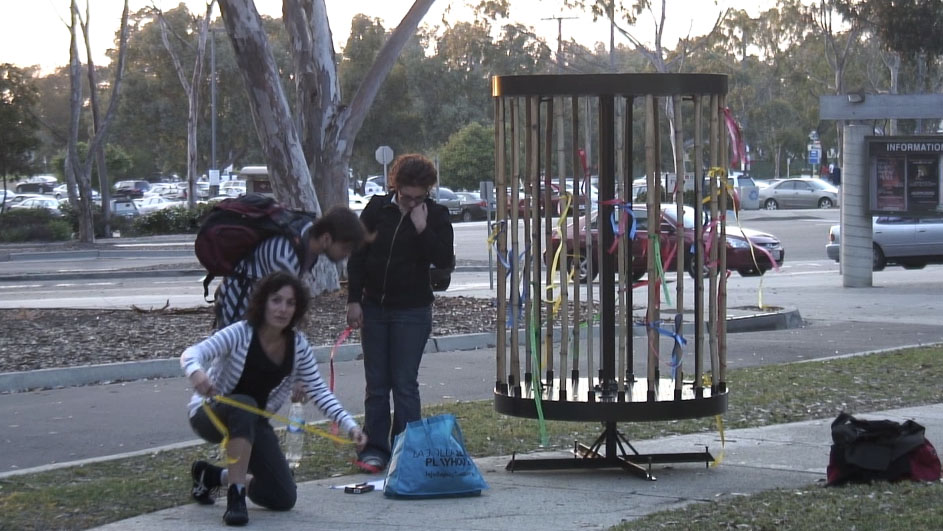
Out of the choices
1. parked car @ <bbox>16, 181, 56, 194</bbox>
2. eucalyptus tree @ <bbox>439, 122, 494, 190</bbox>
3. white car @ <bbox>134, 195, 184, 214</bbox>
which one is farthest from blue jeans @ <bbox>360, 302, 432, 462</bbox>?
Answer: parked car @ <bbox>16, 181, 56, 194</bbox>

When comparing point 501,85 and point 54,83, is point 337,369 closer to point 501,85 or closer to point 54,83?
point 501,85

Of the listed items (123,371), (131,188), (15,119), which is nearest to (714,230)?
(123,371)

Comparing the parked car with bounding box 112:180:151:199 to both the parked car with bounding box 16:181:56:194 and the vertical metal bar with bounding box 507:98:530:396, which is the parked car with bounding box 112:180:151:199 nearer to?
the parked car with bounding box 16:181:56:194

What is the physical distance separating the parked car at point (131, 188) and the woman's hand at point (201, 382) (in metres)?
66.3

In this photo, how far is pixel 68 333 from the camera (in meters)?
13.4

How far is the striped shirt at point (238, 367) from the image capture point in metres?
5.73

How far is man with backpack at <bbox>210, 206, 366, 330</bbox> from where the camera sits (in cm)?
611

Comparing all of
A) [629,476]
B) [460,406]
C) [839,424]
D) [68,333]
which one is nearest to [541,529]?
[629,476]

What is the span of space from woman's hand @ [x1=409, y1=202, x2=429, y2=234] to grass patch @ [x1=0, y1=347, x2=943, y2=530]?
1.43 metres

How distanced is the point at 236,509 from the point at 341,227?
4.62ft

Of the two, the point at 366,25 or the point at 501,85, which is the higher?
the point at 366,25

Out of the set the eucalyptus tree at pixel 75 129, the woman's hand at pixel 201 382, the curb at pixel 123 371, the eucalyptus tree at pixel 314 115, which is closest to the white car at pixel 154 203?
the eucalyptus tree at pixel 75 129

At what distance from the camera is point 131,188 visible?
75.1m

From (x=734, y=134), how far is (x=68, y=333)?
874 centimetres
